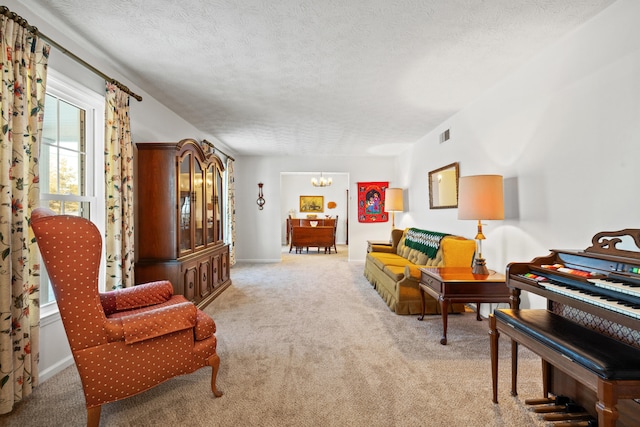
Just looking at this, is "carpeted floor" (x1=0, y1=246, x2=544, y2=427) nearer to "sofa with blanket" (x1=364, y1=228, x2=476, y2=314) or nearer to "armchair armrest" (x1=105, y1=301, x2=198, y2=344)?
"sofa with blanket" (x1=364, y1=228, x2=476, y2=314)

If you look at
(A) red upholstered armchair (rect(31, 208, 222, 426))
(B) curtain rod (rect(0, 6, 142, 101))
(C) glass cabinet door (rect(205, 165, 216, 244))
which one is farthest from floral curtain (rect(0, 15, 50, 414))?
(C) glass cabinet door (rect(205, 165, 216, 244))

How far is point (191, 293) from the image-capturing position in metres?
3.54

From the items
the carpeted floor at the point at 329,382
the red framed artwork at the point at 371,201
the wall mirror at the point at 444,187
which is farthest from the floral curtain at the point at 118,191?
the red framed artwork at the point at 371,201

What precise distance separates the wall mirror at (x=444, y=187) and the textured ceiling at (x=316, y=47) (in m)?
0.83

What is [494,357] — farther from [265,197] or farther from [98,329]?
[265,197]

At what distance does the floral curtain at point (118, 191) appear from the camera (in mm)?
2754

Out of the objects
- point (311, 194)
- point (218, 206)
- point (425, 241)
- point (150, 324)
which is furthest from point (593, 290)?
point (311, 194)

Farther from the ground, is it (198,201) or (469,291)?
(198,201)

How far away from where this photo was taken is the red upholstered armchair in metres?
1.51

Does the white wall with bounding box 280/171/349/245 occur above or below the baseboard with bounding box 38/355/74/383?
above

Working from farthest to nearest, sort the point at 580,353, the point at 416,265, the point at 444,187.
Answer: the point at 444,187, the point at 416,265, the point at 580,353

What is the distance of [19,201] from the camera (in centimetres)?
189

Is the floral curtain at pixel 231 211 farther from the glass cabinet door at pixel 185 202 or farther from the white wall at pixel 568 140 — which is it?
the white wall at pixel 568 140

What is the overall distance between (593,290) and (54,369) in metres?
3.51
